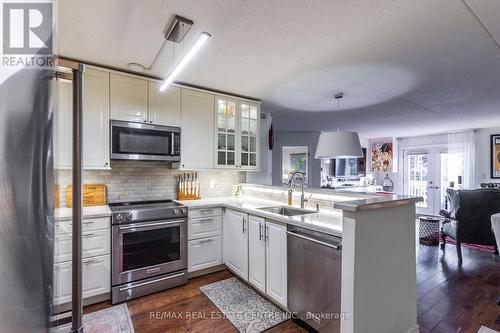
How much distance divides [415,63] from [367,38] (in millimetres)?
820

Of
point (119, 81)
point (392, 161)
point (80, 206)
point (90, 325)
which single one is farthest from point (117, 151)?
point (392, 161)

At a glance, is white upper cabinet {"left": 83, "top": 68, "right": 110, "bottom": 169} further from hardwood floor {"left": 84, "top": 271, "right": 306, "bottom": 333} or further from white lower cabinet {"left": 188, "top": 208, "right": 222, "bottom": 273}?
hardwood floor {"left": 84, "top": 271, "right": 306, "bottom": 333}

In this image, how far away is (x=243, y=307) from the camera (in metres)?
2.35

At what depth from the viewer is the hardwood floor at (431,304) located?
2092 millimetres

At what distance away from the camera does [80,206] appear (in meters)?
0.84

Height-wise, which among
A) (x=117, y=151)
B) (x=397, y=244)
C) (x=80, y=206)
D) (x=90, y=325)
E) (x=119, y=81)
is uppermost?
(x=119, y=81)

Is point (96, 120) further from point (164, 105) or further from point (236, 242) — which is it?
point (236, 242)

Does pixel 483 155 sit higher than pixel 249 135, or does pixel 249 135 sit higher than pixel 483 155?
pixel 249 135

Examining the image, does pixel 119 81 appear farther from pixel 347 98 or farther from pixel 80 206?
pixel 347 98

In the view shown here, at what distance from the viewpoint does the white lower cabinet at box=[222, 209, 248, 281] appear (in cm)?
274

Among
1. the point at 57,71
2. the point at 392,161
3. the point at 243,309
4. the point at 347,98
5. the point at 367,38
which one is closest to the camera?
the point at 57,71

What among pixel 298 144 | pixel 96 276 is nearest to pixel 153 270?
pixel 96 276

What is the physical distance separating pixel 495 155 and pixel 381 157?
277 centimetres

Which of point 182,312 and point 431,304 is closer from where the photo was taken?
point 182,312
